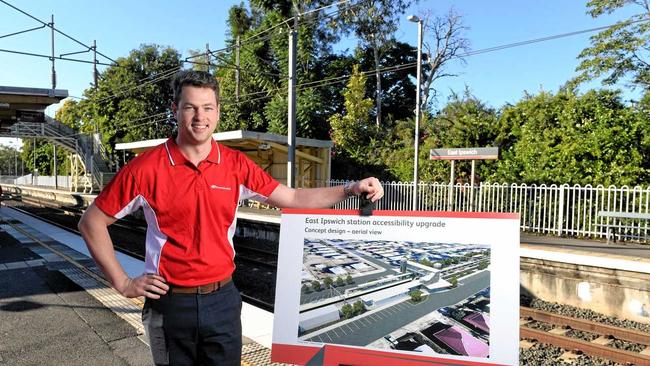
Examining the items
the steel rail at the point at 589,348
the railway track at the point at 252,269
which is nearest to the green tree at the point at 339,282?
the steel rail at the point at 589,348

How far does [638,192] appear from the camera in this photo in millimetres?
14055

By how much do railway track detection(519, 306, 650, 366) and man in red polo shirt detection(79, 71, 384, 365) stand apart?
4936 mm

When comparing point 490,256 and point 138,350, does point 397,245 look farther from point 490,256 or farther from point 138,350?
point 138,350

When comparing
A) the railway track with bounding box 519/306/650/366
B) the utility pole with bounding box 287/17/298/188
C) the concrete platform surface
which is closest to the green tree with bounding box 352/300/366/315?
the concrete platform surface

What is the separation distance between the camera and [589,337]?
21.1 feet

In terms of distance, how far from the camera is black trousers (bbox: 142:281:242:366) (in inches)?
91.7

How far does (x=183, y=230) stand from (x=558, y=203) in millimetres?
15659

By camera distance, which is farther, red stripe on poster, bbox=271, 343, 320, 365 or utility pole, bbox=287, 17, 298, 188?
utility pole, bbox=287, 17, 298, 188

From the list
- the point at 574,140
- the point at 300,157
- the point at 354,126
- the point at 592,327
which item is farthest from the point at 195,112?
the point at 354,126

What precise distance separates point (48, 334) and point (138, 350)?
1.25 metres

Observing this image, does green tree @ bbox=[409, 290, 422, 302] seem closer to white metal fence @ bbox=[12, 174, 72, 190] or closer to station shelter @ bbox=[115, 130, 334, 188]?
station shelter @ bbox=[115, 130, 334, 188]

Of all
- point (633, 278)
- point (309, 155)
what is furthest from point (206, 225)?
point (309, 155)

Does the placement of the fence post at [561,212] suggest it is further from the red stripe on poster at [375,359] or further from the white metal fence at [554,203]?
the red stripe on poster at [375,359]

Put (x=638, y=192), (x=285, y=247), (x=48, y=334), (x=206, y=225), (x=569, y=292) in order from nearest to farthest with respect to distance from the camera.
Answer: (x=206, y=225) < (x=285, y=247) < (x=48, y=334) < (x=569, y=292) < (x=638, y=192)
